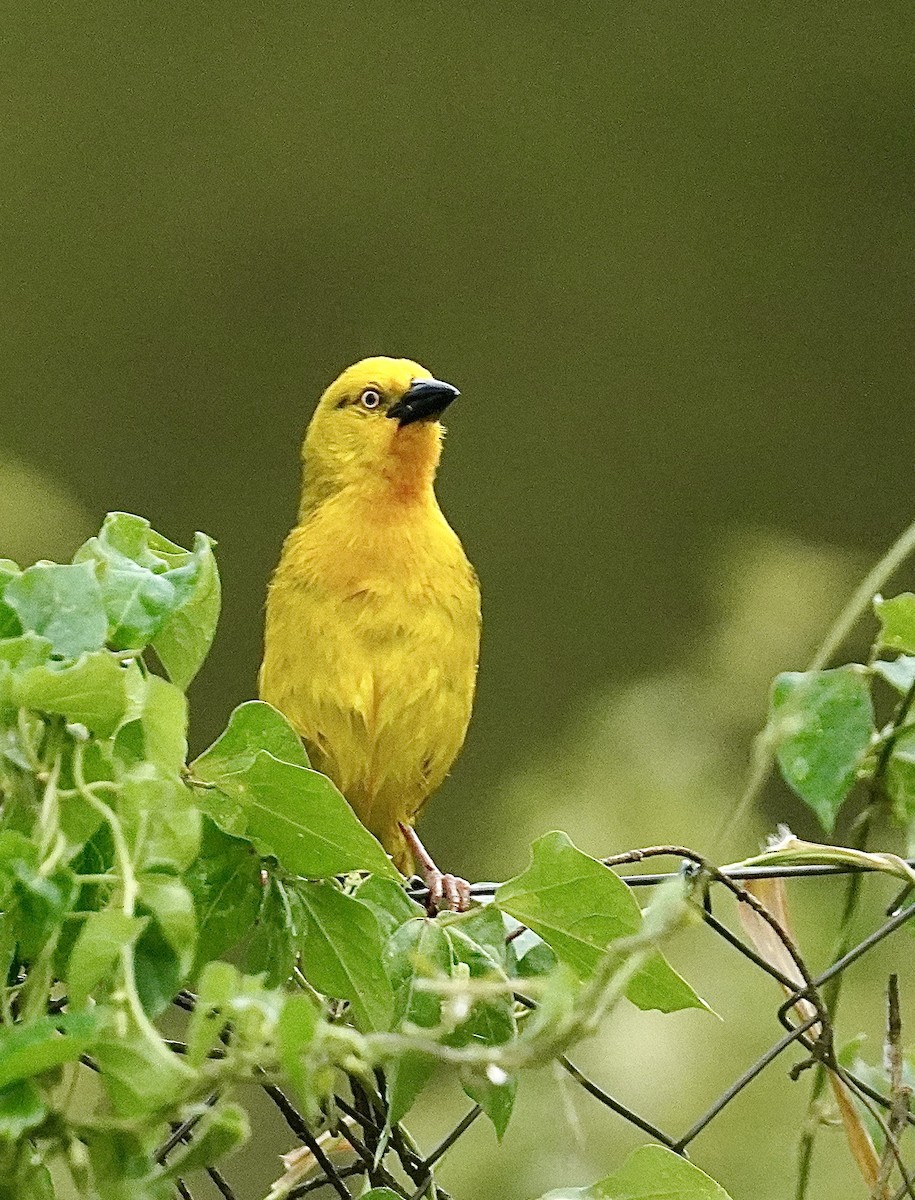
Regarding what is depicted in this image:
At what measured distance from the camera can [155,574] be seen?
0.61 metres

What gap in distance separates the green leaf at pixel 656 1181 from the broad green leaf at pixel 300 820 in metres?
0.19

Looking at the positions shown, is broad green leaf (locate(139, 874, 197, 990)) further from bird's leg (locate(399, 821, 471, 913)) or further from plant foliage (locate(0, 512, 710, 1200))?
bird's leg (locate(399, 821, 471, 913))

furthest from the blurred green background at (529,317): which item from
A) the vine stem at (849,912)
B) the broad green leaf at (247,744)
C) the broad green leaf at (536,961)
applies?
the broad green leaf at (247,744)

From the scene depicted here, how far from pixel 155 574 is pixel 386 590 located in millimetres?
1090

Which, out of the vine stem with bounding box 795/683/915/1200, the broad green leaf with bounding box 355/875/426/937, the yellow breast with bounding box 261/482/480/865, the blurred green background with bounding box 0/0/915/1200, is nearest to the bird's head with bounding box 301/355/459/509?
the yellow breast with bounding box 261/482/480/865

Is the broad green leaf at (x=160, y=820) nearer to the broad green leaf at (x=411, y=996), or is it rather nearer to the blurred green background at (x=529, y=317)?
the broad green leaf at (x=411, y=996)

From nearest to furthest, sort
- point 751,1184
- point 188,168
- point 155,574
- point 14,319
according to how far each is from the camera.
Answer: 1. point 155,574
2. point 751,1184
3. point 188,168
4. point 14,319

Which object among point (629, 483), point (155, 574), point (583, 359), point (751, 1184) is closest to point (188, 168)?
point (583, 359)

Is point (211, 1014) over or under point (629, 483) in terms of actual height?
over

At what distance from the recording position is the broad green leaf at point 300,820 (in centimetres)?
60

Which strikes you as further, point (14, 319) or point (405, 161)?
point (14, 319)

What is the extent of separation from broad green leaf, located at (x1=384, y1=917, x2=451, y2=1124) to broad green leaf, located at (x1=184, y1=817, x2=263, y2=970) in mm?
69

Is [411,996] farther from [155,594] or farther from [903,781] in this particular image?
[903,781]

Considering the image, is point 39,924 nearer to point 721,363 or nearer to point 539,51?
point 539,51
